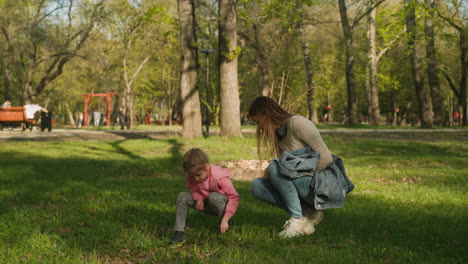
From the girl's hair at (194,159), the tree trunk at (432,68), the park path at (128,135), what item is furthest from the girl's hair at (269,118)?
the tree trunk at (432,68)

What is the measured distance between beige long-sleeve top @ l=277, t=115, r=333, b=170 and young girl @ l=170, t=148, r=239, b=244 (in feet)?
2.42

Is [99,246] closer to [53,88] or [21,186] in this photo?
[21,186]

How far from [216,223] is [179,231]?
0.79 meters

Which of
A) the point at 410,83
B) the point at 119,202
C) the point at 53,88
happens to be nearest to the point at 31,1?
the point at 53,88

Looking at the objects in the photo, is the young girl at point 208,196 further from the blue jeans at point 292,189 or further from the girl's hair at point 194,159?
the blue jeans at point 292,189

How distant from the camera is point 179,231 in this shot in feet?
14.3

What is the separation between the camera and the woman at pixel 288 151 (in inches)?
171

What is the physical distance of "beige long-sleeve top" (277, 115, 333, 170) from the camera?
4.34 m

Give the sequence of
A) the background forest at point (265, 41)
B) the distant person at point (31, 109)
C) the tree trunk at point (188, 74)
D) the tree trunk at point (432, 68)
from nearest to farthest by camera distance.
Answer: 1. the tree trunk at point (188, 74)
2. the background forest at point (265, 41)
3. the distant person at point (31, 109)
4. the tree trunk at point (432, 68)

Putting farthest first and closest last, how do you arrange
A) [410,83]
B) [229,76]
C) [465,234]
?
[410,83] → [229,76] → [465,234]

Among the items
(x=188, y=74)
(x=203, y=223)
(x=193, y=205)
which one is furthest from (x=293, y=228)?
(x=188, y=74)

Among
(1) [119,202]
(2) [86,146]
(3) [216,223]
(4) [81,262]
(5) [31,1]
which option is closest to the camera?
(4) [81,262]

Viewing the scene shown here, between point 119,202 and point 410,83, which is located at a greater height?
point 410,83

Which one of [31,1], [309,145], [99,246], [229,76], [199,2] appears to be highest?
[31,1]
